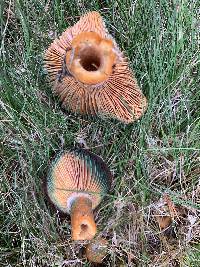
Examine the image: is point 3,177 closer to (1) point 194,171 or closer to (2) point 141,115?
(2) point 141,115

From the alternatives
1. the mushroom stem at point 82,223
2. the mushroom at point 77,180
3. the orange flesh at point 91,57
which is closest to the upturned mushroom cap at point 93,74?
the orange flesh at point 91,57

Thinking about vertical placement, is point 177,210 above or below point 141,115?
below

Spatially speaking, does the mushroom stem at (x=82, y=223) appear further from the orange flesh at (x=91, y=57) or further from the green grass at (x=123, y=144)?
the orange flesh at (x=91, y=57)

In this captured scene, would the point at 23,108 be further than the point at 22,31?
No

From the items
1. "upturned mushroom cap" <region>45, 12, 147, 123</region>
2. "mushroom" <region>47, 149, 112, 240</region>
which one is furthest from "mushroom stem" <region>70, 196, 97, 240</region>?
"upturned mushroom cap" <region>45, 12, 147, 123</region>

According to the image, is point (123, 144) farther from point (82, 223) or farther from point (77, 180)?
point (82, 223)

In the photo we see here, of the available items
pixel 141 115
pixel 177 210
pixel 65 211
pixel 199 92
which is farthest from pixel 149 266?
pixel 199 92
